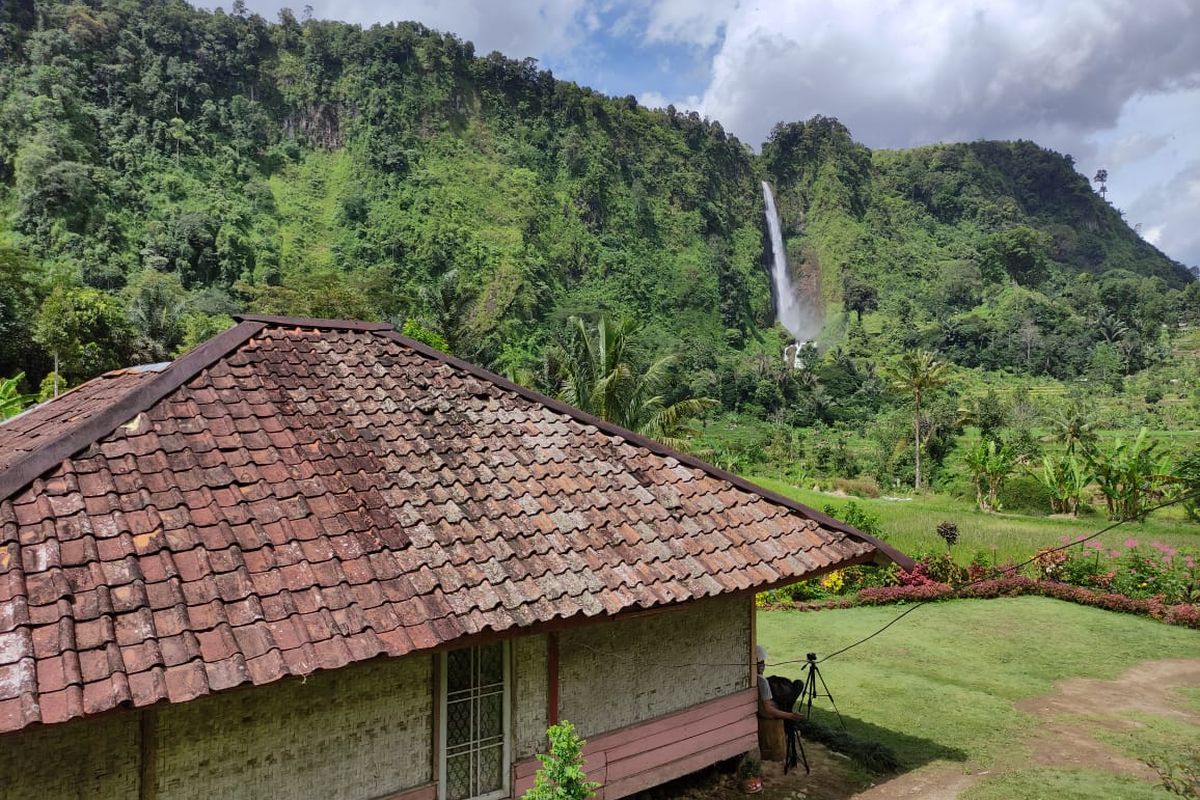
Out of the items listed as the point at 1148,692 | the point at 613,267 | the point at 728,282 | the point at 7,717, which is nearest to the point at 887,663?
the point at 1148,692

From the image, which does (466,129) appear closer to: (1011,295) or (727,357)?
(727,357)

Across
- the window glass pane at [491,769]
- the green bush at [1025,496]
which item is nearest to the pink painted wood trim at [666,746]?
the window glass pane at [491,769]

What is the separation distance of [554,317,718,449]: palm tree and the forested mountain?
1076 cm

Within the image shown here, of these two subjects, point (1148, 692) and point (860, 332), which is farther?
point (860, 332)

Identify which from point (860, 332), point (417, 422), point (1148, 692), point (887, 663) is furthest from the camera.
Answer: point (860, 332)

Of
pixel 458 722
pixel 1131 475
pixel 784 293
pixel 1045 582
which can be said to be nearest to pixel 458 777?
pixel 458 722

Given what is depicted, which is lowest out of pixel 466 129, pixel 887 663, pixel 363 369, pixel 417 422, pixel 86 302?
pixel 887 663

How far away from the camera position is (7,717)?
316 cm

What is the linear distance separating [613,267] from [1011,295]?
43.5 meters

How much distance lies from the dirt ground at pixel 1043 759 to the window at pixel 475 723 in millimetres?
1823

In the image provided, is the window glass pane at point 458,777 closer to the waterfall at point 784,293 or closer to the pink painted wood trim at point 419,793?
the pink painted wood trim at point 419,793

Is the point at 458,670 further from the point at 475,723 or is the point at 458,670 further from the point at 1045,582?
the point at 1045,582

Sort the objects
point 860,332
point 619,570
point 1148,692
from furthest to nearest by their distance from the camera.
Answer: point 860,332, point 1148,692, point 619,570

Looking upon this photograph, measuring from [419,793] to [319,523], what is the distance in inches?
81.3
